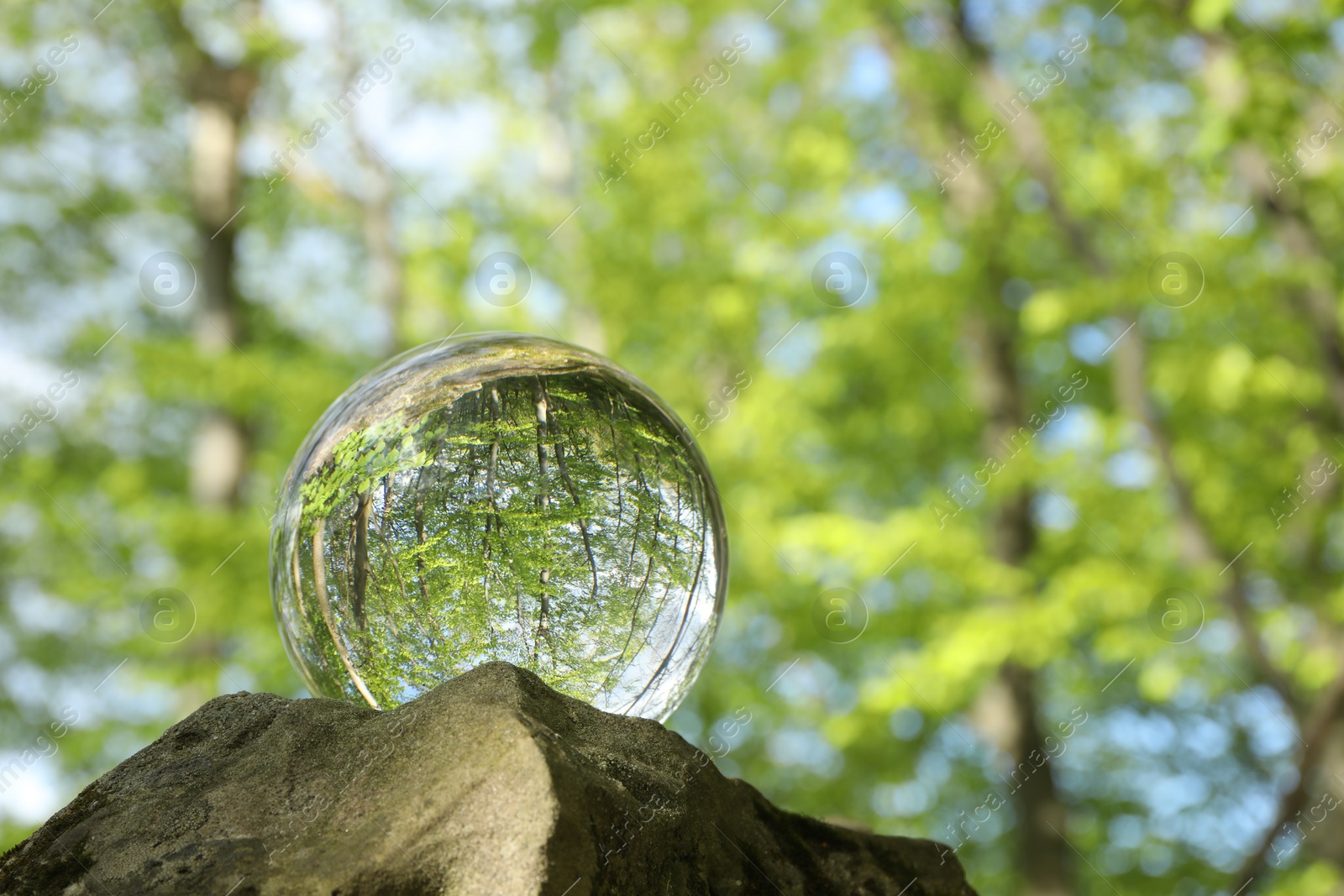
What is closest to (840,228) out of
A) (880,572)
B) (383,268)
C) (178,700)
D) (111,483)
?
(880,572)

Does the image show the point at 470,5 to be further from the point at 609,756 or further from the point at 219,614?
the point at 609,756

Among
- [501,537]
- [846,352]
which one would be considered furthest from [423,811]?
[846,352]

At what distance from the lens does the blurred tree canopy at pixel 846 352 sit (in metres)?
8.45

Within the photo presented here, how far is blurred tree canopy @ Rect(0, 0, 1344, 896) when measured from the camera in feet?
27.7

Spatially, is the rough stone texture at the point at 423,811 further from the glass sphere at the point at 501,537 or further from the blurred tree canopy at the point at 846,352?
the blurred tree canopy at the point at 846,352

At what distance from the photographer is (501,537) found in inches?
106

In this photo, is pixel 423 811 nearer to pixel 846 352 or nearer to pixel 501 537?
pixel 501 537

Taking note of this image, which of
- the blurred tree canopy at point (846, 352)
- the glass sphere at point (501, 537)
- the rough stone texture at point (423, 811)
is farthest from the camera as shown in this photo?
the blurred tree canopy at point (846, 352)

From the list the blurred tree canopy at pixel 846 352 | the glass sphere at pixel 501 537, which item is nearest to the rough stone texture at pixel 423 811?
the glass sphere at pixel 501 537

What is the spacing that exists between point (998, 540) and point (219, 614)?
711cm

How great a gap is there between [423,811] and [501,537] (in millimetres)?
713

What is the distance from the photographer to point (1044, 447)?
949cm

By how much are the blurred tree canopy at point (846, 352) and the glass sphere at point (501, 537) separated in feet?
15.7

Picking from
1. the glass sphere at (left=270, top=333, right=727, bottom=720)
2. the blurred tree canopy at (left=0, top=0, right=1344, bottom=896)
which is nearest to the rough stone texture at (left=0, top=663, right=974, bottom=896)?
the glass sphere at (left=270, top=333, right=727, bottom=720)
